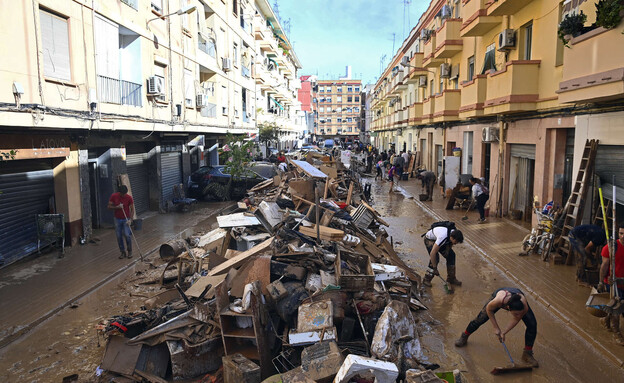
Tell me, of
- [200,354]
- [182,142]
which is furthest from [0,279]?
[182,142]

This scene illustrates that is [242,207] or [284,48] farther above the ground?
[284,48]

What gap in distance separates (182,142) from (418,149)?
61.1 ft

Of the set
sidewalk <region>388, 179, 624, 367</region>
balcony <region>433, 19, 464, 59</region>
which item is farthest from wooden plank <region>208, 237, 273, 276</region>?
balcony <region>433, 19, 464, 59</region>

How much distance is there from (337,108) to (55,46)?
3977 inches

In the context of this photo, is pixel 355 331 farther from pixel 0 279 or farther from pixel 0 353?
pixel 0 279

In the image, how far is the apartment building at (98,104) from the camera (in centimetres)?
949

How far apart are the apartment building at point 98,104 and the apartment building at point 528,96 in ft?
35.0

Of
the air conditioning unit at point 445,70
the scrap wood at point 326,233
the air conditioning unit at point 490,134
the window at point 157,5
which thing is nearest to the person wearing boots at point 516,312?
the scrap wood at point 326,233

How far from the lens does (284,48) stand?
53.1 meters

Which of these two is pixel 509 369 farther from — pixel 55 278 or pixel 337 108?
pixel 337 108

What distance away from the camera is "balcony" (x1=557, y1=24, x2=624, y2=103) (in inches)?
311

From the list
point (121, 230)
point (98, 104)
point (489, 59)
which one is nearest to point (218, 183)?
point (98, 104)

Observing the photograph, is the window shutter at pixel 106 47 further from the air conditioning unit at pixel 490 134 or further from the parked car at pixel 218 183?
the air conditioning unit at pixel 490 134

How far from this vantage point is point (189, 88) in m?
19.2
